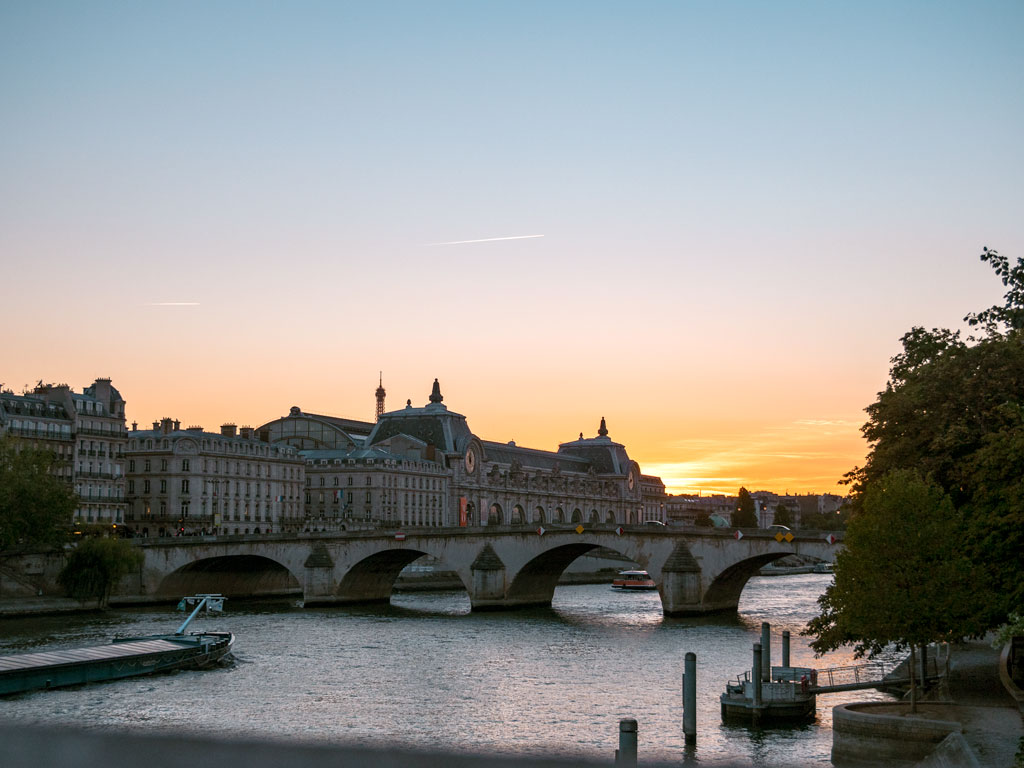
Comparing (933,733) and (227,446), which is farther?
(227,446)

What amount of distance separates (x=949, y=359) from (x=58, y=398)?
333ft

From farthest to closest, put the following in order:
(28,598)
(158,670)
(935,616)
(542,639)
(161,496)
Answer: (161,496) → (28,598) → (542,639) → (158,670) → (935,616)

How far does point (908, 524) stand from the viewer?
36.7 meters

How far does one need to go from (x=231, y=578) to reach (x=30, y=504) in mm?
23736

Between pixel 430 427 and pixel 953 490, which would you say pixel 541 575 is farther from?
pixel 430 427

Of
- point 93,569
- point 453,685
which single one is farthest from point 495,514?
point 453,685

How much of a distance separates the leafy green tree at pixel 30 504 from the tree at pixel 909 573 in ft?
226

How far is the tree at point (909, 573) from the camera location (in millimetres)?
35656

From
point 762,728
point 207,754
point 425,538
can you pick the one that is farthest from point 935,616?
point 425,538

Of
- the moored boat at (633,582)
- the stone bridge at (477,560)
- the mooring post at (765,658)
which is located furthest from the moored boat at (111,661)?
the moored boat at (633,582)

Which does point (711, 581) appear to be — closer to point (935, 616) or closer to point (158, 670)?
point (158, 670)

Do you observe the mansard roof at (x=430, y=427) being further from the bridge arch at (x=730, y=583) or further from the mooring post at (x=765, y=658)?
the mooring post at (x=765, y=658)

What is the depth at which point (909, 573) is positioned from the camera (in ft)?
118

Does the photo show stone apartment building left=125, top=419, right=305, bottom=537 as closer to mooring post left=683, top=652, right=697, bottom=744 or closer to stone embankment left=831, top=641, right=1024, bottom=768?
mooring post left=683, top=652, right=697, bottom=744
